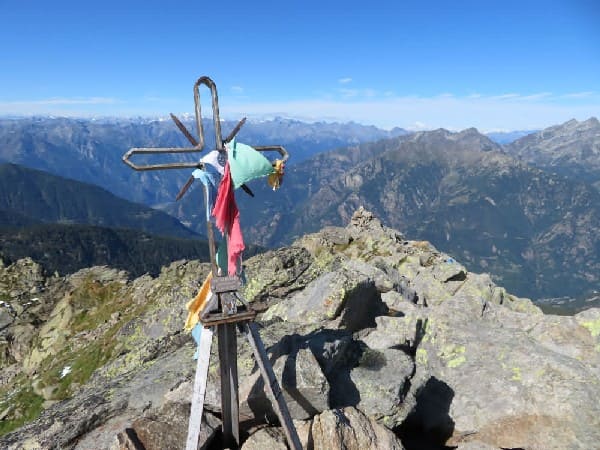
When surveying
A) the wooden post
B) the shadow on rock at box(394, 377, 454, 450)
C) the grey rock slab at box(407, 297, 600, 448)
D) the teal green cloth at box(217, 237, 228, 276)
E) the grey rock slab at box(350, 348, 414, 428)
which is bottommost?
the shadow on rock at box(394, 377, 454, 450)

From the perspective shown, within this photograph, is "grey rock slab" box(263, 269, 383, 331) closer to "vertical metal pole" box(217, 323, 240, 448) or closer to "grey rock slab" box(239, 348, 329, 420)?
"grey rock slab" box(239, 348, 329, 420)

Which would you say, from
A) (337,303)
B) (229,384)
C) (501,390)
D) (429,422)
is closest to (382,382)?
(429,422)

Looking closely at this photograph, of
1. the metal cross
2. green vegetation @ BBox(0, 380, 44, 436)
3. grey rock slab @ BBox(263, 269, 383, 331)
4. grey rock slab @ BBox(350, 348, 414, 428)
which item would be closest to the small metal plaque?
the metal cross

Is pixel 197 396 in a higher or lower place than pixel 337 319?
higher

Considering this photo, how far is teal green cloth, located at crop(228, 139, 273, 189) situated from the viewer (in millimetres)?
9945

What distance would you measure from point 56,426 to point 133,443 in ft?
14.5

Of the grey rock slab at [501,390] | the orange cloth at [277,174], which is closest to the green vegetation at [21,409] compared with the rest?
the grey rock slab at [501,390]

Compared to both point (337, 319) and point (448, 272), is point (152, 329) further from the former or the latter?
point (448, 272)

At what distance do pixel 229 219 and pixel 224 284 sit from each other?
159 centimetres

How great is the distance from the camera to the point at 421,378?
43.3ft

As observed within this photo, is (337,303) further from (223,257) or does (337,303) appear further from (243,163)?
(243,163)

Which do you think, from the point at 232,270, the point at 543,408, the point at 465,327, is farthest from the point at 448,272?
the point at 232,270

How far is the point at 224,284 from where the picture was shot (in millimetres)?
9570

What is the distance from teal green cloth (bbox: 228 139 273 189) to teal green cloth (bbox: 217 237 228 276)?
4.69 ft
